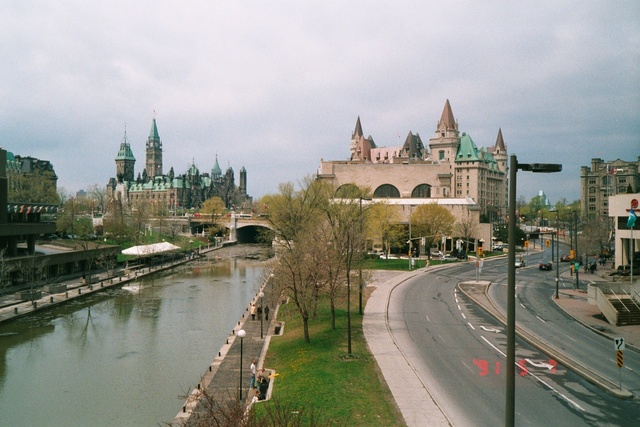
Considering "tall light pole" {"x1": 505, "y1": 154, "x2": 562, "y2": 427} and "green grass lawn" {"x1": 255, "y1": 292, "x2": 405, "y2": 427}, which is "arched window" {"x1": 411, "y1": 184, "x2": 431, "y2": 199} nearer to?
"green grass lawn" {"x1": 255, "y1": 292, "x2": 405, "y2": 427}

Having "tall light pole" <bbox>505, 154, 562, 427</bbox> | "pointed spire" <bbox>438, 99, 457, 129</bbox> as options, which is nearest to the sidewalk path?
"tall light pole" <bbox>505, 154, 562, 427</bbox>

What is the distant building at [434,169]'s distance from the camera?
313ft

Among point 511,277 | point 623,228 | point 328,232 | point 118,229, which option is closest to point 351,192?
point 328,232

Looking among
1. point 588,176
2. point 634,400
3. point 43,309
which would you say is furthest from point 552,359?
point 588,176

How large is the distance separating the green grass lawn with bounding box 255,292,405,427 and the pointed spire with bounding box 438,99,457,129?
127 m

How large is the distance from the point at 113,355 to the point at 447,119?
5304 inches

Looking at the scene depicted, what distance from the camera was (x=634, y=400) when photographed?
1878 cm

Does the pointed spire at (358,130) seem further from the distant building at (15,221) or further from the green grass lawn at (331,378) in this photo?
the green grass lawn at (331,378)

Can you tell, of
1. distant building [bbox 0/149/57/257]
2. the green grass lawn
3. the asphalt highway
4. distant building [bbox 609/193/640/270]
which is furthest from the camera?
distant building [bbox 0/149/57/257]

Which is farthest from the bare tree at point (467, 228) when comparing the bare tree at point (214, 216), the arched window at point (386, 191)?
the bare tree at point (214, 216)

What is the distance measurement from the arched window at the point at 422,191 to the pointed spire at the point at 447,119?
199ft

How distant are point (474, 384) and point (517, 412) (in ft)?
10.4

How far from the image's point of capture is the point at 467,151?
15375 cm

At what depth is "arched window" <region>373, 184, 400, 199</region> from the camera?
96.1m
